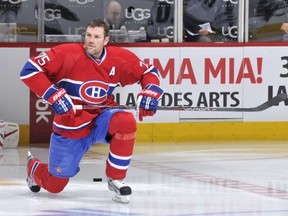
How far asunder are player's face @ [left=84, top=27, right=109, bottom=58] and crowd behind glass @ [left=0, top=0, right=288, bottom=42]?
3.87m

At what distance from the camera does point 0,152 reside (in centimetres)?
948

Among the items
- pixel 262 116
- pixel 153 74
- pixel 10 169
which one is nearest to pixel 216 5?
pixel 262 116

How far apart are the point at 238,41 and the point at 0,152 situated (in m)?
2.61

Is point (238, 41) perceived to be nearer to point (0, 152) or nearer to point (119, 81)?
point (0, 152)

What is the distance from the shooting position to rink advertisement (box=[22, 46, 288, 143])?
10.3m

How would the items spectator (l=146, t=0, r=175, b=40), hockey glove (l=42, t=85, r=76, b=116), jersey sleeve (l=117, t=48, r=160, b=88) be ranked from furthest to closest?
spectator (l=146, t=0, r=175, b=40), jersey sleeve (l=117, t=48, r=160, b=88), hockey glove (l=42, t=85, r=76, b=116)

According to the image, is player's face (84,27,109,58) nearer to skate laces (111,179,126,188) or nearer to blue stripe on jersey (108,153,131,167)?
blue stripe on jersey (108,153,131,167)

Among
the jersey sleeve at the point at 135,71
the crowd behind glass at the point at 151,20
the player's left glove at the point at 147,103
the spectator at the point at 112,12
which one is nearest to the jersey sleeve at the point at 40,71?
the jersey sleeve at the point at 135,71

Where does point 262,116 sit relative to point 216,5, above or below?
below

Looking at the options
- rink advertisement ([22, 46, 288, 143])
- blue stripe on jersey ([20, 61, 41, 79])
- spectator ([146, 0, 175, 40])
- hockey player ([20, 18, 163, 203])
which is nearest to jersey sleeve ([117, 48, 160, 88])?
hockey player ([20, 18, 163, 203])

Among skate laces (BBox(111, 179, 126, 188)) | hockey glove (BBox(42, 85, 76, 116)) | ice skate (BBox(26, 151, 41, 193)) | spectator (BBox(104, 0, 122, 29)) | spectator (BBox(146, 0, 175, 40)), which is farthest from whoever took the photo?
spectator (BBox(146, 0, 175, 40))

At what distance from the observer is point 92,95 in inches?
249

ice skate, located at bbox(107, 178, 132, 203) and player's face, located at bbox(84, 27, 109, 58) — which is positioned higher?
player's face, located at bbox(84, 27, 109, 58)

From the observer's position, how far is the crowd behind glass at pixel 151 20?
1015 centimetres
